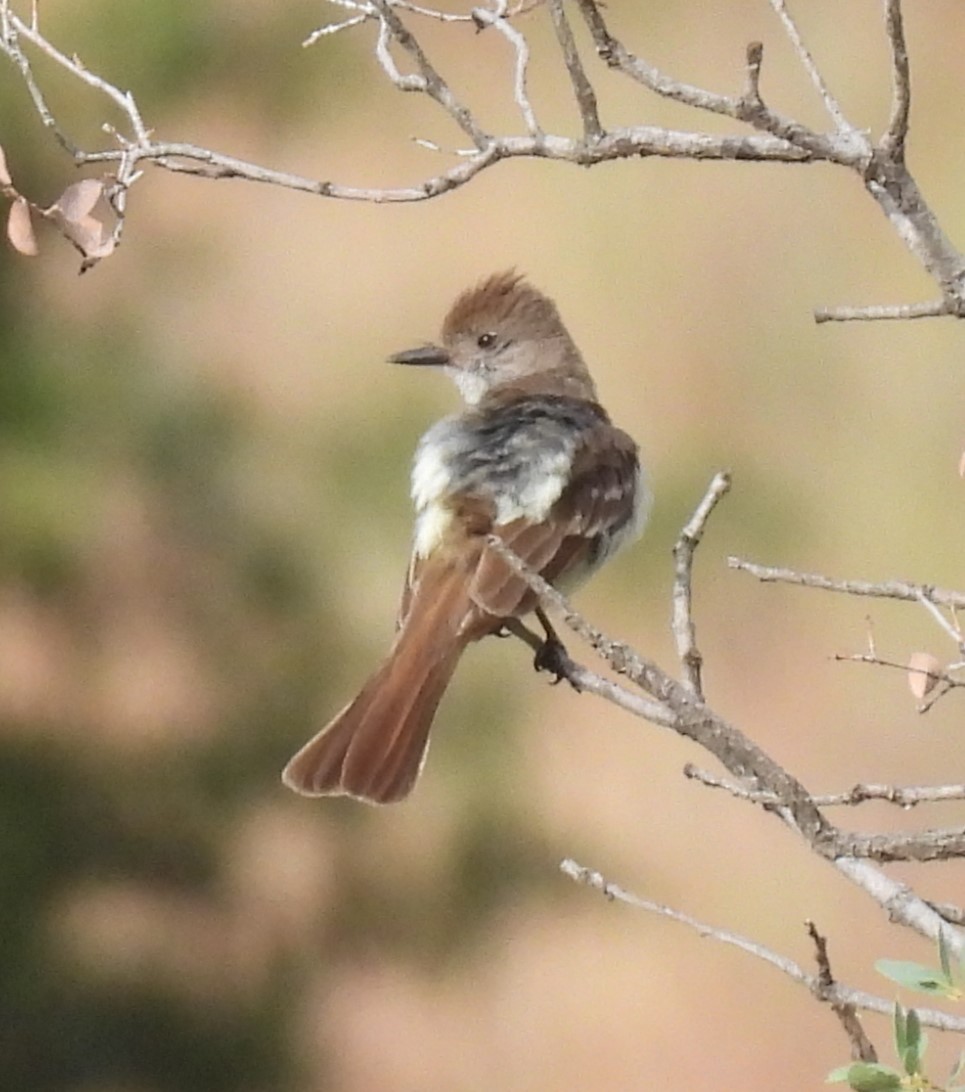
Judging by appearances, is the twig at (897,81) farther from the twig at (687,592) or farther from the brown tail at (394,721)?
the brown tail at (394,721)

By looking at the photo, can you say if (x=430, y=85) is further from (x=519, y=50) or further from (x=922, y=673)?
(x=922, y=673)

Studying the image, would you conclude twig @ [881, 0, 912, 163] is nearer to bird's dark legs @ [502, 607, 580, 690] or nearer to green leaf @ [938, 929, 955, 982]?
green leaf @ [938, 929, 955, 982]

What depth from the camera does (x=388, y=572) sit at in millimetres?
2701

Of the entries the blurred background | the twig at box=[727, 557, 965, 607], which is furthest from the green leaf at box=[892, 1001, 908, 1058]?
the blurred background

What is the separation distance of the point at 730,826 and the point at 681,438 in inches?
24.5

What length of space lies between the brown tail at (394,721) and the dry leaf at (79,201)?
0.65 meters

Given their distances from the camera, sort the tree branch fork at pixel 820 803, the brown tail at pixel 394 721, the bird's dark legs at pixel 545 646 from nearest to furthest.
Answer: the tree branch fork at pixel 820 803 < the brown tail at pixel 394 721 < the bird's dark legs at pixel 545 646

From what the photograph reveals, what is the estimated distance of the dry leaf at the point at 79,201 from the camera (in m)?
1.11

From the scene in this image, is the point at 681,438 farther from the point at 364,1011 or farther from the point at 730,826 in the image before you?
the point at 364,1011

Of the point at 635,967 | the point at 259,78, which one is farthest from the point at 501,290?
the point at 635,967

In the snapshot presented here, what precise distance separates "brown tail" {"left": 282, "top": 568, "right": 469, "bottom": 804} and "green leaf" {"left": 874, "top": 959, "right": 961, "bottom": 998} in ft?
2.28

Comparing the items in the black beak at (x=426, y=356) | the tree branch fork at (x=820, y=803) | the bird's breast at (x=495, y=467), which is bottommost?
the tree branch fork at (x=820, y=803)

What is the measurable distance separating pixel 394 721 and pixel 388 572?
1084 millimetres

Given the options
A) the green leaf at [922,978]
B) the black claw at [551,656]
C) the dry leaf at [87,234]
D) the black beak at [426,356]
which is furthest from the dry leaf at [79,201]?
the black beak at [426,356]
